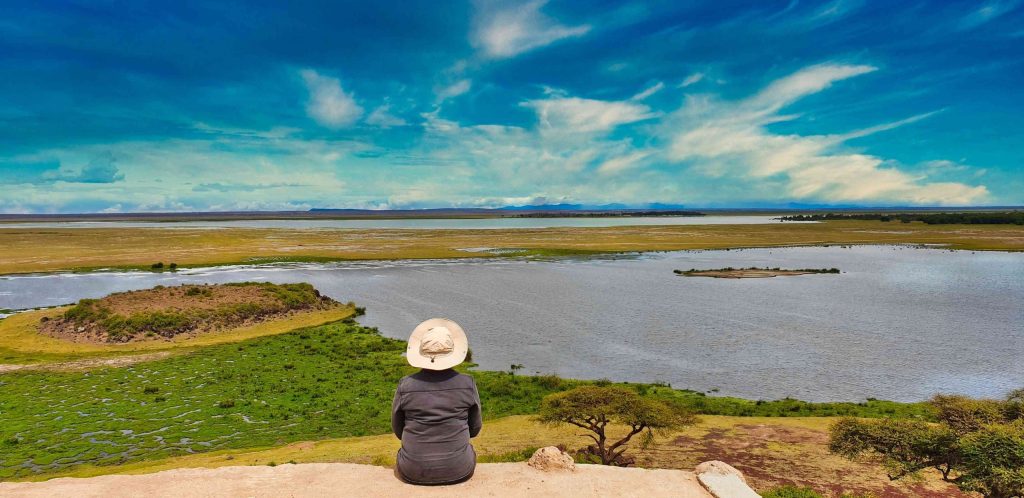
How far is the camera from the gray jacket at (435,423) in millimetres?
8305

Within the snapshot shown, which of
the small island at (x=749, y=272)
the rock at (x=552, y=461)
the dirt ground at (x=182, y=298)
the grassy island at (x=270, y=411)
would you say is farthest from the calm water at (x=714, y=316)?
the rock at (x=552, y=461)

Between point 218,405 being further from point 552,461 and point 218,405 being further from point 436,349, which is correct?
point 436,349

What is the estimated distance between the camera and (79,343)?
37031 mm

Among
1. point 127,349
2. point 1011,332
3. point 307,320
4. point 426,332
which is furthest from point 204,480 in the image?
point 1011,332

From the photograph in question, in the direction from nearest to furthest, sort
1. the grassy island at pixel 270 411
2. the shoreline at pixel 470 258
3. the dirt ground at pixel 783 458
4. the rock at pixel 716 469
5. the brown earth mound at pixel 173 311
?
the rock at pixel 716 469 → the dirt ground at pixel 783 458 → the grassy island at pixel 270 411 → the brown earth mound at pixel 173 311 → the shoreline at pixel 470 258

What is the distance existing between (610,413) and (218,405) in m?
18.2

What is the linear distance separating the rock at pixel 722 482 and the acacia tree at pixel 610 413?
8.29m

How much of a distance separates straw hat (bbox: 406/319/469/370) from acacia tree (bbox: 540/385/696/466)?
1256 cm

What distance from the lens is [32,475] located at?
58.9ft

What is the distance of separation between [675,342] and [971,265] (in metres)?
70.8

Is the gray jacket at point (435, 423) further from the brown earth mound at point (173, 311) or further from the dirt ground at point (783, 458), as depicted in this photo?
the brown earth mound at point (173, 311)

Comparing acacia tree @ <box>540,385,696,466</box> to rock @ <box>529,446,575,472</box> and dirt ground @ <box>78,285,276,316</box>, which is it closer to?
rock @ <box>529,446,575,472</box>

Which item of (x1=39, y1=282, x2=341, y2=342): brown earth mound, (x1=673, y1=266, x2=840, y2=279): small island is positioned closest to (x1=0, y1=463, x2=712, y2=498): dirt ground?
(x1=39, y1=282, x2=341, y2=342): brown earth mound

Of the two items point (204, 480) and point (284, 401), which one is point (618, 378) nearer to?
point (284, 401)
